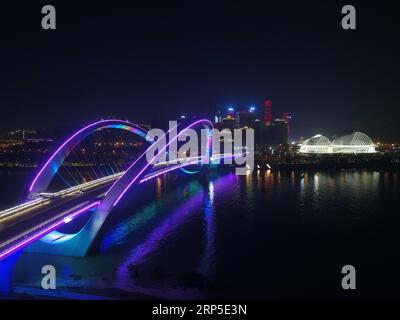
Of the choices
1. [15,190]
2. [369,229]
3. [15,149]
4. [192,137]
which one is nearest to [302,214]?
[369,229]

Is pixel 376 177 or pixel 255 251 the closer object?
pixel 255 251

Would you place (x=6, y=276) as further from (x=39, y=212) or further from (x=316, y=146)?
(x=316, y=146)

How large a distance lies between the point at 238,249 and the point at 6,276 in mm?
8795

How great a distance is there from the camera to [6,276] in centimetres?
959

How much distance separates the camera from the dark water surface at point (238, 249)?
11.9 metres

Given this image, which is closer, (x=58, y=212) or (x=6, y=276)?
(x=6, y=276)

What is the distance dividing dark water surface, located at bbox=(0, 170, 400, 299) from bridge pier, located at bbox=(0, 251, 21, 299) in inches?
58.6

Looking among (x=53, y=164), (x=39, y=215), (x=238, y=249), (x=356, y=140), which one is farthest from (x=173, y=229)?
(x=356, y=140)

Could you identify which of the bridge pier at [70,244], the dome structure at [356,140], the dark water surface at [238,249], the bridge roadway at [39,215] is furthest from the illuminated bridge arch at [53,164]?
the dome structure at [356,140]
